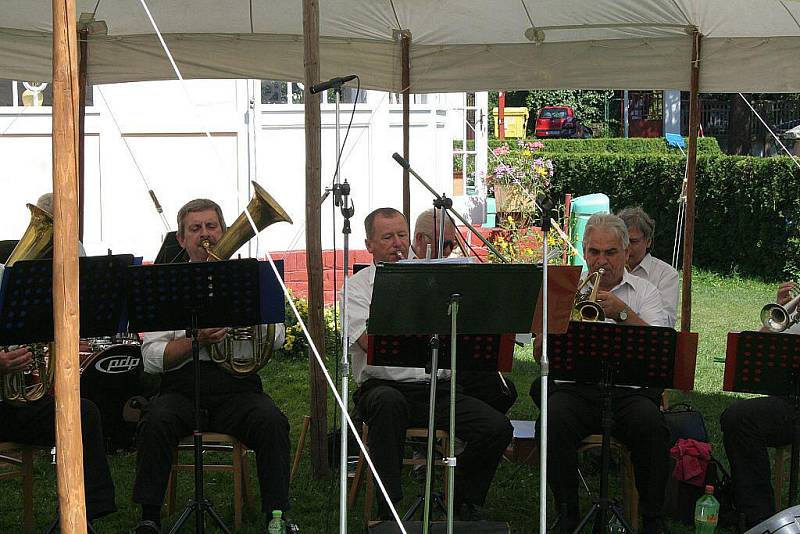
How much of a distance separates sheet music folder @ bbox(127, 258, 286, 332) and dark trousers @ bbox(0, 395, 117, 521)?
0.69 meters

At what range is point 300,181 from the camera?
11.5 m

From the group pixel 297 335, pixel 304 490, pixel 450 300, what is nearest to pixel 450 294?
pixel 450 300

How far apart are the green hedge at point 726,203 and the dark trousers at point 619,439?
9320 millimetres

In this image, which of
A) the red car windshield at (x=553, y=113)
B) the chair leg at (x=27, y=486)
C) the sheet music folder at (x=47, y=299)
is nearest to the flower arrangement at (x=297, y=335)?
the chair leg at (x=27, y=486)

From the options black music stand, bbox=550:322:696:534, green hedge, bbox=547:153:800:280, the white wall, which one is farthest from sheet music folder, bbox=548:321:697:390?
green hedge, bbox=547:153:800:280

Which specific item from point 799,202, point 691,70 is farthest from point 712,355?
point 799,202

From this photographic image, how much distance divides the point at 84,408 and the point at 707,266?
1171 cm

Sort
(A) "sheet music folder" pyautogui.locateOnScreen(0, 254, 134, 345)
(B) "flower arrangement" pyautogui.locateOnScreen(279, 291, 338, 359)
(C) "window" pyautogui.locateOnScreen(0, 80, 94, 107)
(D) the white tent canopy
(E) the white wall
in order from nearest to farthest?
(A) "sheet music folder" pyautogui.locateOnScreen(0, 254, 134, 345) < (D) the white tent canopy < (B) "flower arrangement" pyautogui.locateOnScreen(279, 291, 338, 359) < (E) the white wall < (C) "window" pyautogui.locateOnScreen(0, 80, 94, 107)

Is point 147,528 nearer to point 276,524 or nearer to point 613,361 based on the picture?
point 276,524

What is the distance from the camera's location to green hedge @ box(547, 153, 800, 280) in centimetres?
1368

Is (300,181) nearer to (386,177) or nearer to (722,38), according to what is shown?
(386,177)

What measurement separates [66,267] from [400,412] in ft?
8.40

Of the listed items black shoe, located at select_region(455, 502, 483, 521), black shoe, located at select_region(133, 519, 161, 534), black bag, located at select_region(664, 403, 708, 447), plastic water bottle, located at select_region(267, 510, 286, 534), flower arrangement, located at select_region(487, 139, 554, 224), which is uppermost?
flower arrangement, located at select_region(487, 139, 554, 224)

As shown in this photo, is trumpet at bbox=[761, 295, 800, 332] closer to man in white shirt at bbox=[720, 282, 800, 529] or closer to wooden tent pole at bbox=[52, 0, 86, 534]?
man in white shirt at bbox=[720, 282, 800, 529]
